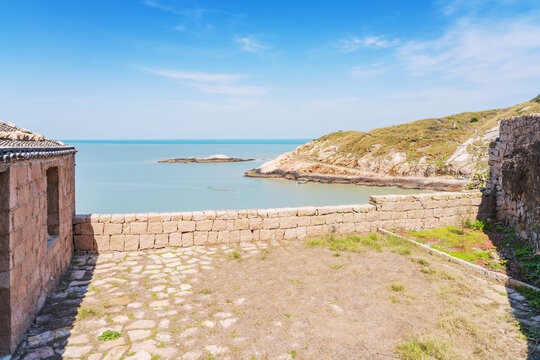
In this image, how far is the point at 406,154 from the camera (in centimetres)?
4272

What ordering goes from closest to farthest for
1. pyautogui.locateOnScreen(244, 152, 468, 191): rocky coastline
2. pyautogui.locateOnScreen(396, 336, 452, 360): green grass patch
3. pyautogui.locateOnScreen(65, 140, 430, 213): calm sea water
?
pyautogui.locateOnScreen(396, 336, 452, 360): green grass patch, pyautogui.locateOnScreen(65, 140, 430, 213): calm sea water, pyautogui.locateOnScreen(244, 152, 468, 191): rocky coastline

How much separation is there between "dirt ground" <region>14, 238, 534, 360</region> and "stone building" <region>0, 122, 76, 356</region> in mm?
306

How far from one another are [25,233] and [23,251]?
0.27 meters

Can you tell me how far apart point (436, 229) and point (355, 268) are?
4748 millimetres

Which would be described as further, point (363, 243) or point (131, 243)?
point (363, 243)

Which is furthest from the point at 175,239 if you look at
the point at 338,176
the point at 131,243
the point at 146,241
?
the point at 338,176

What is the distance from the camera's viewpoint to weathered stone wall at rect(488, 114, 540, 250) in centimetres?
878

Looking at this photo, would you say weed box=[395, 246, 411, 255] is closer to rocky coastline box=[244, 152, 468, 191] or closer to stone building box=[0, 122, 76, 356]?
stone building box=[0, 122, 76, 356]

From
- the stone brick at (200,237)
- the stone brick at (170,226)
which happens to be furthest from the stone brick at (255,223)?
the stone brick at (170,226)

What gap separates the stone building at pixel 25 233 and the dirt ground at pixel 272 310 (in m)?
0.31

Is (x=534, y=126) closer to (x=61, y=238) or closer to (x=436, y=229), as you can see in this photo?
(x=436, y=229)

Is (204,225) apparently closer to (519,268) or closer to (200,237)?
(200,237)

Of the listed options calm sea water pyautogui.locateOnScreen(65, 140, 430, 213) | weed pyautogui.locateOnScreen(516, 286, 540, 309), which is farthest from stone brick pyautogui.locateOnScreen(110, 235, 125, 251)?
calm sea water pyautogui.locateOnScreen(65, 140, 430, 213)

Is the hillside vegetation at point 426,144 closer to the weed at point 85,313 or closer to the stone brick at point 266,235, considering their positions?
the stone brick at point 266,235
